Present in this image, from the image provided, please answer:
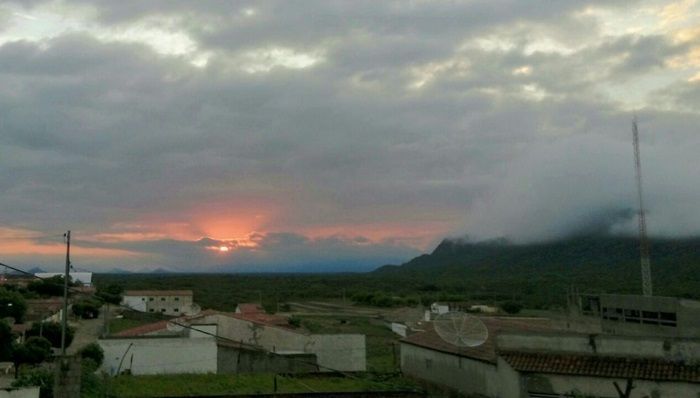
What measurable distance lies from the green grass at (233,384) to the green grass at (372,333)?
15.9 ft

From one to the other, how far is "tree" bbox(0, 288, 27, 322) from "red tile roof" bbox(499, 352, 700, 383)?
5307 centimetres

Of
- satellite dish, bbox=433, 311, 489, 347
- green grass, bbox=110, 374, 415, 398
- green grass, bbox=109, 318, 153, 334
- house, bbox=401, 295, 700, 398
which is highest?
satellite dish, bbox=433, 311, 489, 347

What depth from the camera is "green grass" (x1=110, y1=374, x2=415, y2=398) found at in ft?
81.9

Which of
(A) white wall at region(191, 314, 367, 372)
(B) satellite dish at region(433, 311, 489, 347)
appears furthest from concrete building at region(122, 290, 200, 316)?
(B) satellite dish at region(433, 311, 489, 347)

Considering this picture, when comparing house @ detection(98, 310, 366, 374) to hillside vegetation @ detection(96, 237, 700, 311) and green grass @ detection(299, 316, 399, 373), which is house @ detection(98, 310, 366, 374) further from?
hillside vegetation @ detection(96, 237, 700, 311)

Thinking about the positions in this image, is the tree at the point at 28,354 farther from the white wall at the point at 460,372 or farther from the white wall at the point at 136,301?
the white wall at the point at 136,301

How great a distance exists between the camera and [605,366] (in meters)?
19.6

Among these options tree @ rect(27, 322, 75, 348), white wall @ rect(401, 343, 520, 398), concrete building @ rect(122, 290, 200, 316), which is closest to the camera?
white wall @ rect(401, 343, 520, 398)

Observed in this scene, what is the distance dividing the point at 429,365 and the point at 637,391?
9810 mm

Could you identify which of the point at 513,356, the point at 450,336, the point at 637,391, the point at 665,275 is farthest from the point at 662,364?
the point at 665,275

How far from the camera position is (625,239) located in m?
143

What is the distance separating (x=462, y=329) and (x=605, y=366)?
215 inches

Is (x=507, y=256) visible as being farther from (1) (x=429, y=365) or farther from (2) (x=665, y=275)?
(1) (x=429, y=365)

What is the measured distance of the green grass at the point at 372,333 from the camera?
39.4m
